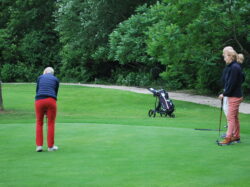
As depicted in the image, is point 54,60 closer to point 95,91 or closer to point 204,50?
point 95,91

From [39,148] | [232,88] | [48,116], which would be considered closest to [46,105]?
[48,116]

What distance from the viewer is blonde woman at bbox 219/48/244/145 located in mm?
9789

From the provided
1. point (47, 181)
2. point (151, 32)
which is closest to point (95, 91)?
point (151, 32)

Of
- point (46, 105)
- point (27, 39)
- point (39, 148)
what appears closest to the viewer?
point (39, 148)

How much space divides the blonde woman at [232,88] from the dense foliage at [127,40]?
38.7 feet

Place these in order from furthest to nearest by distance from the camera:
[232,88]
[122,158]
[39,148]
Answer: [232,88]
[39,148]
[122,158]

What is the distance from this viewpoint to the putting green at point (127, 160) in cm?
680

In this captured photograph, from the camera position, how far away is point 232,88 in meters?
9.87

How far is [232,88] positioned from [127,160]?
117 inches

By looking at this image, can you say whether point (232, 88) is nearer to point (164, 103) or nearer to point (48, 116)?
point (48, 116)

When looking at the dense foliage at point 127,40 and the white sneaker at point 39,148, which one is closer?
the white sneaker at point 39,148

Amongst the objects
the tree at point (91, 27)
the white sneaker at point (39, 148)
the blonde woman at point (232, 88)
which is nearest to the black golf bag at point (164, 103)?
the blonde woman at point (232, 88)

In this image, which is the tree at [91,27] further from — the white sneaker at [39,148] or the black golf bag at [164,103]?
the white sneaker at [39,148]

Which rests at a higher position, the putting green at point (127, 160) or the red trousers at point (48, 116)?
the red trousers at point (48, 116)
